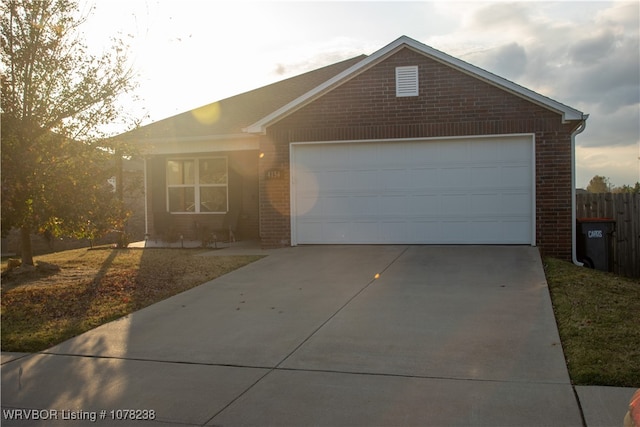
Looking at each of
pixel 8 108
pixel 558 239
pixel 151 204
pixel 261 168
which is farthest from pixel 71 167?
pixel 558 239

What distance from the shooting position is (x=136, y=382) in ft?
17.2

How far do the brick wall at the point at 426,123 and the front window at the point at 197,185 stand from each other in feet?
12.5

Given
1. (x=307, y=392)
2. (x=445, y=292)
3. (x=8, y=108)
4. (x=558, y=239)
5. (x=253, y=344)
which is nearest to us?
(x=307, y=392)

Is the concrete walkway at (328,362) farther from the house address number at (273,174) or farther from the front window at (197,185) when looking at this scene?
the front window at (197,185)

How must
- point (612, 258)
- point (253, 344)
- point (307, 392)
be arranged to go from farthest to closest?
point (612, 258), point (253, 344), point (307, 392)

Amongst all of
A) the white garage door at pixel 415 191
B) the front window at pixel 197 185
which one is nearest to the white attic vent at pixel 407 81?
the white garage door at pixel 415 191

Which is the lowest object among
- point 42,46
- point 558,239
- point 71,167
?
point 558,239

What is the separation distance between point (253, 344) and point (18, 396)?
7.47 ft

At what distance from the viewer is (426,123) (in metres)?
12.4

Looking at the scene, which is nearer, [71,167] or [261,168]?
[71,167]

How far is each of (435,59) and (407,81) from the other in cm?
74

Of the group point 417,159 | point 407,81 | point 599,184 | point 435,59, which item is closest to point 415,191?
point 417,159

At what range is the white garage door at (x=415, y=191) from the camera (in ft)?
39.8

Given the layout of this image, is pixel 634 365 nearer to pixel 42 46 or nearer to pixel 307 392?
pixel 307 392
